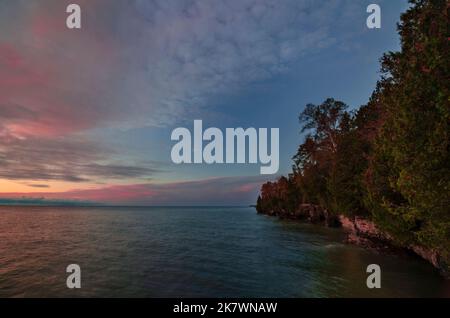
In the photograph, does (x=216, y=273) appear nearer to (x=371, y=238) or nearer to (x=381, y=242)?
(x=381, y=242)

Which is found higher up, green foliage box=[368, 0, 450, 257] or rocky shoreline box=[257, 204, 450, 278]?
green foliage box=[368, 0, 450, 257]

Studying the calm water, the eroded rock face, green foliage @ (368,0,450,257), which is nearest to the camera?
green foliage @ (368,0,450,257)

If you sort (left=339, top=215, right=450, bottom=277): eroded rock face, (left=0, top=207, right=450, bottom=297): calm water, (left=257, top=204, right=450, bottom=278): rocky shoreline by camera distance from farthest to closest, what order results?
(left=257, top=204, right=450, bottom=278): rocky shoreline → (left=339, top=215, right=450, bottom=277): eroded rock face → (left=0, top=207, right=450, bottom=297): calm water

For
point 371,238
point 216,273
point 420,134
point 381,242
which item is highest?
point 420,134

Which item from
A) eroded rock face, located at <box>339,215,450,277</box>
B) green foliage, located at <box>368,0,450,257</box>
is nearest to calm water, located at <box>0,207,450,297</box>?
eroded rock face, located at <box>339,215,450,277</box>

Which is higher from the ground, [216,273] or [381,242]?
[381,242]

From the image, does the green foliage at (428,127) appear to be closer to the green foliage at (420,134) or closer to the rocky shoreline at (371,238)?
the green foliage at (420,134)

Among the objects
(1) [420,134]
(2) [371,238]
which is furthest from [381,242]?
(1) [420,134]

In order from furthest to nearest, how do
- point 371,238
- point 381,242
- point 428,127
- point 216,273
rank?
point 371,238 → point 381,242 → point 216,273 → point 428,127

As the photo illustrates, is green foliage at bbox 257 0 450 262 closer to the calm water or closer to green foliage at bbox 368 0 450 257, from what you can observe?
green foliage at bbox 368 0 450 257

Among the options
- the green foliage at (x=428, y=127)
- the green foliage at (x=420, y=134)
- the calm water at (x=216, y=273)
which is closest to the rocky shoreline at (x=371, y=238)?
the calm water at (x=216, y=273)

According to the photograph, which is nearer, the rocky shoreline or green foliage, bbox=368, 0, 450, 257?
green foliage, bbox=368, 0, 450, 257

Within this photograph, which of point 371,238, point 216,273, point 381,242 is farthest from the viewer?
point 371,238

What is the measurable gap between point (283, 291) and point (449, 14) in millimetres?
16283
